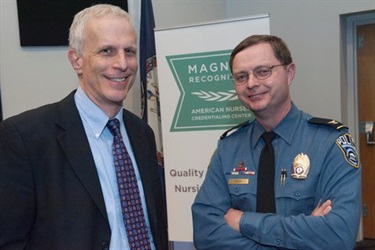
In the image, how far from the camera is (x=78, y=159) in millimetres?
1431

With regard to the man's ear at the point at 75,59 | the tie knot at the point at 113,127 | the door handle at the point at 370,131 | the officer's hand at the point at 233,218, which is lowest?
the door handle at the point at 370,131

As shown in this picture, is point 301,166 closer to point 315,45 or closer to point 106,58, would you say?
point 106,58

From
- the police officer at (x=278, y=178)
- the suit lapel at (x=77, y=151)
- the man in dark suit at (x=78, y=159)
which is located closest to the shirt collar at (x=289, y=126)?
the police officer at (x=278, y=178)

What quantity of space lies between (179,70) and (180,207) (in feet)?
3.05

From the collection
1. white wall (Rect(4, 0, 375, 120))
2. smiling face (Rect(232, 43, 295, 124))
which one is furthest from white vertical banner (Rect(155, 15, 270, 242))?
smiling face (Rect(232, 43, 295, 124))

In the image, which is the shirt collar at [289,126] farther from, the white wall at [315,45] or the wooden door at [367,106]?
the wooden door at [367,106]

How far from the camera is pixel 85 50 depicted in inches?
57.3

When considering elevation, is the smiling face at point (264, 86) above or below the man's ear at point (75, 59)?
below

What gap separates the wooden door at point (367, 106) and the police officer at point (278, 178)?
11.0 feet

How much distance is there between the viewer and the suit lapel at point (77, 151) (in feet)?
4.63

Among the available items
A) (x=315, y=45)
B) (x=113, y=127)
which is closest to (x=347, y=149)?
(x=113, y=127)

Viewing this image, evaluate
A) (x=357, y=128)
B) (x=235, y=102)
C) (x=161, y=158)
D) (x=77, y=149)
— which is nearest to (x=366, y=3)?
(x=357, y=128)

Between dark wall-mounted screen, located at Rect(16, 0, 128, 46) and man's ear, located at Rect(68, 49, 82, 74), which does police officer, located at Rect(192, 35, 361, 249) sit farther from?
dark wall-mounted screen, located at Rect(16, 0, 128, 46)

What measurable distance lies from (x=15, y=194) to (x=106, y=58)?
531 mm
